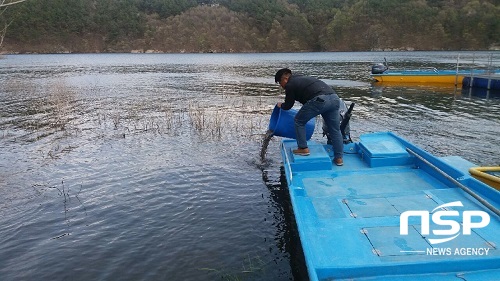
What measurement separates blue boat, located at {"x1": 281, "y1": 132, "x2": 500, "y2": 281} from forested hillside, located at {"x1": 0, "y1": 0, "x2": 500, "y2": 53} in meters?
127

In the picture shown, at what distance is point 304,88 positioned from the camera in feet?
25.1

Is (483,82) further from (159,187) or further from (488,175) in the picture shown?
(159,187)

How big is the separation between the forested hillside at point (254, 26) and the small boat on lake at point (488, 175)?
414 ft

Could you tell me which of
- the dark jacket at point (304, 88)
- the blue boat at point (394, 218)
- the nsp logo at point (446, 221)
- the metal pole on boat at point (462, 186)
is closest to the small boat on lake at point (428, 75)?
the metal pole on boat at point (462, 186)

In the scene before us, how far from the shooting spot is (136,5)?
166625 millimetres

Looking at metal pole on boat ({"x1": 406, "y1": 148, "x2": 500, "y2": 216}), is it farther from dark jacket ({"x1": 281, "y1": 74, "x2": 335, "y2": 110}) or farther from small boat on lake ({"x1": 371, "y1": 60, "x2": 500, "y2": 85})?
small boat on lake ({"x1": 371, "y1": 60, "x2": 500, "y2": 85})

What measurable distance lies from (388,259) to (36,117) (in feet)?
63.5

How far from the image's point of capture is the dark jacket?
24.6 feet

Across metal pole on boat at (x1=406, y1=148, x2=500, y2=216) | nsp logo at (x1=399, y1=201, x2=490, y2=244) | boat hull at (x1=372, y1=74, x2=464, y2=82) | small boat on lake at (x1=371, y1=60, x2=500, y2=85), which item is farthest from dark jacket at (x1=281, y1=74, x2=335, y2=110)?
boat hull at (x1=372, y1=74, x2=464, y2=82)

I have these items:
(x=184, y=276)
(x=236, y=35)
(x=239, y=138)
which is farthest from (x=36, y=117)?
(x=236, y=35)

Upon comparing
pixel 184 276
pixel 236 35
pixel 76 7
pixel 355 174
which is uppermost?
pixel 76 7

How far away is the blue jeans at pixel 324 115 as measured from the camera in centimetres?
741

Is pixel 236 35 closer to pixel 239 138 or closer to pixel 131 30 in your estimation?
pixel 131 30

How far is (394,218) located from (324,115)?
3.15 metres
